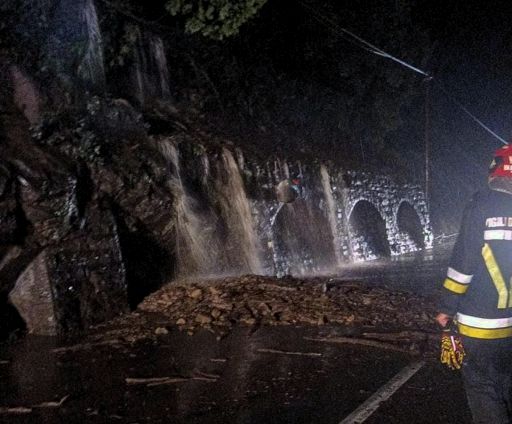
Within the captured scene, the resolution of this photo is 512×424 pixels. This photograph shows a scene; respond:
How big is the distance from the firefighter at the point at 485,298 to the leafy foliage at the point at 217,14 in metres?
10.5

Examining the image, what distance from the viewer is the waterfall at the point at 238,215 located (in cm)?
1098

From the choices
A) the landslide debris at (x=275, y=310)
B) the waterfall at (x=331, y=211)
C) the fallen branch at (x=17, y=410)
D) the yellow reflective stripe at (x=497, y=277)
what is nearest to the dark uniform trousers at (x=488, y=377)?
the yellow reflective stripe at (x=497, y=277)

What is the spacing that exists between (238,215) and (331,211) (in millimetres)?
5021

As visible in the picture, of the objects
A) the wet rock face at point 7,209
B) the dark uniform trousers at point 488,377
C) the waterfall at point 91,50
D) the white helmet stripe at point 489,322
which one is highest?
the waterfall at point 91,50

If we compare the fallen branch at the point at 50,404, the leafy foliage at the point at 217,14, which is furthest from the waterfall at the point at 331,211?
the fallen branch at the point at 50,404

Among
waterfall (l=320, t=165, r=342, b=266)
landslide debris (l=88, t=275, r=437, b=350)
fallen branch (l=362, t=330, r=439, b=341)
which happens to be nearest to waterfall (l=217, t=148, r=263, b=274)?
landslide debris (l=88, t=275, r=437, b=350)

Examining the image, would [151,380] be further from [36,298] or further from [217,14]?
[217,14]

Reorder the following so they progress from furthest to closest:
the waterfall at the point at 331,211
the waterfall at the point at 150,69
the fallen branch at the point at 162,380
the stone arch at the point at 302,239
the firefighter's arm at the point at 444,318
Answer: the waterfall at the point at 331,211, the waterfall at the point at 150,69, the stone arch at the point at 302,239, the fallen branch at the point at 162,380, the firefighter's arm at the point at 444,318

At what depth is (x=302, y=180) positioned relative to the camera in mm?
13992

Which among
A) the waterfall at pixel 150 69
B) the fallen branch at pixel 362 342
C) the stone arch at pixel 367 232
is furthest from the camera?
the stone arch at pixel 367 232

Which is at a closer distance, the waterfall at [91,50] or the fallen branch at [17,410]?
the fallen branch at [17,410]

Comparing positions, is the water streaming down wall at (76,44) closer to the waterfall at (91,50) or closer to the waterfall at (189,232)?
the waterfall at (91,50)

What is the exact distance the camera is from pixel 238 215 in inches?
444

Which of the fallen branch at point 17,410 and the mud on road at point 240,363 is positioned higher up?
the fallen branch at point 17,410
